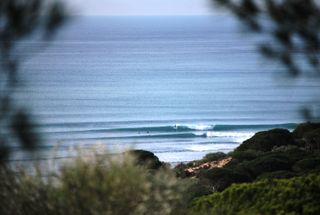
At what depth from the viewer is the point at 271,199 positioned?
9.23 m

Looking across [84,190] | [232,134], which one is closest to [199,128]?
[232,134]

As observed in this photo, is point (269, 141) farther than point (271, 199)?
Yes

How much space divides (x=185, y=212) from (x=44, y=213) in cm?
132

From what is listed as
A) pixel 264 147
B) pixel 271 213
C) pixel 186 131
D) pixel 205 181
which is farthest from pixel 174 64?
pixel 271 213

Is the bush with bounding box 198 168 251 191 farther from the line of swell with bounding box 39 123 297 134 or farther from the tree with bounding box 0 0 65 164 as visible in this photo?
the line of swell with bounding box 39 123 297 134

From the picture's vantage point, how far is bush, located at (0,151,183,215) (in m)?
6.81

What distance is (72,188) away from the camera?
6969 millimetres

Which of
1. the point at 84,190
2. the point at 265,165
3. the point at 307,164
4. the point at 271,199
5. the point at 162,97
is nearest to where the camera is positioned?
the point at 84,190

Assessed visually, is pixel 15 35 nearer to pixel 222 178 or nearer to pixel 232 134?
pixel 222 178

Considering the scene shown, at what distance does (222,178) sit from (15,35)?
1343 cm

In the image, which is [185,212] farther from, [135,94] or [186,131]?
[135,94]

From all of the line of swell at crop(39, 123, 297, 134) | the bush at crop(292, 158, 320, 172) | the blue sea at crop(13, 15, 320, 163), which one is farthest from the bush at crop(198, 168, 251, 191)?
the line of swell at crop(39, 123, 297, 134)

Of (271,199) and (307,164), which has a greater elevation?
(271,199)

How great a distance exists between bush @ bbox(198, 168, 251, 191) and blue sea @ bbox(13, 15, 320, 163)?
2.42 meters
